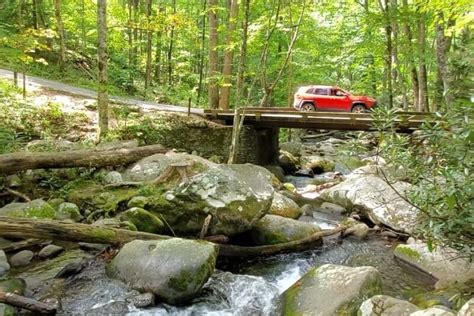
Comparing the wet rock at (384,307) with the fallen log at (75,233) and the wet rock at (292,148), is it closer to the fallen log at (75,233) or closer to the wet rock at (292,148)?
the fallen log at (75,233)

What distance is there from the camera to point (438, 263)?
19.6 ft

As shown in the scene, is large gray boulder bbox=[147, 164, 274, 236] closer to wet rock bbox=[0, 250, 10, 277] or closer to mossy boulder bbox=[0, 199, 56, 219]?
mossy boulder bbox=[0, 199, 56, 219]

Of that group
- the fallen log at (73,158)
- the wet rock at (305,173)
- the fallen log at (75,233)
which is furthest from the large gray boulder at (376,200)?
the fallen log at (73,158)

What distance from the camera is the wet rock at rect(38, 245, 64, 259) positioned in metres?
5.59

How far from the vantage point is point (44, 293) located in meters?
4.68

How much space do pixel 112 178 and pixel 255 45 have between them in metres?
7.97

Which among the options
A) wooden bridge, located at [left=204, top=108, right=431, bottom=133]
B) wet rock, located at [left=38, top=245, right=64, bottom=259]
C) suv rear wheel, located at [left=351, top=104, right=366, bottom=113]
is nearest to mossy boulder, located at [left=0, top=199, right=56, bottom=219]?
wet rock, located at [left=38, top=245, right=64, bottom=259]

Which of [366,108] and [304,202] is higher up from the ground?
[366,108]

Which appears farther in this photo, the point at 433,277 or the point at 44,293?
the point at 433,277

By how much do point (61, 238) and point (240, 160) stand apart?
8.04 meters

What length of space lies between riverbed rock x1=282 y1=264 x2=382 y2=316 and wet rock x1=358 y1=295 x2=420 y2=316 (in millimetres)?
240

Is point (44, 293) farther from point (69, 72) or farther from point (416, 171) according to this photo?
point (69, 72)

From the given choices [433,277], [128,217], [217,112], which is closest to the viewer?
[433,277]

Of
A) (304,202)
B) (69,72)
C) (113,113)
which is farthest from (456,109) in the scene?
(69,72)
